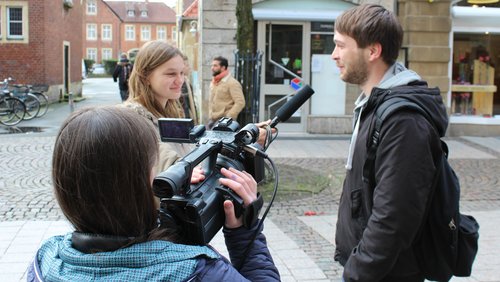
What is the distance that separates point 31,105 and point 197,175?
1846 centimetres

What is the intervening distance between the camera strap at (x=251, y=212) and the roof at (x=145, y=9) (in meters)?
94.8

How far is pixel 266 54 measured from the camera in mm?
13352

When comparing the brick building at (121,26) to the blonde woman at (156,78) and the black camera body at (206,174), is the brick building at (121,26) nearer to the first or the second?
the blonde woman at (156,78)

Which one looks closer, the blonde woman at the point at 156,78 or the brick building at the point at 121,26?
the blonde woman at the point at 156,78

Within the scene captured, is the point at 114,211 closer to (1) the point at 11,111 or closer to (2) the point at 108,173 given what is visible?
Result: (2) the point at 108,173

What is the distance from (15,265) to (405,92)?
156 inches

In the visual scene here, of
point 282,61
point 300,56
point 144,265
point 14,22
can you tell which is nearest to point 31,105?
point 14,22

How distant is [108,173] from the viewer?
4.56 ft

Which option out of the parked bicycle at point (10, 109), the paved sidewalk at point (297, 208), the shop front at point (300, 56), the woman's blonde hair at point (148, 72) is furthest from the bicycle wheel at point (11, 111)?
the woman's blonde hair at point (148, 72)

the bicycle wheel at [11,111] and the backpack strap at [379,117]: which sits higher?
the backpack strap at [379,117]

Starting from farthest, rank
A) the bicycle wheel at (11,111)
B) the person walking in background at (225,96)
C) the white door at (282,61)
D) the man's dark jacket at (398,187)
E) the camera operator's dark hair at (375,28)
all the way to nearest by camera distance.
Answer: the bicycle wheel at (11,111) < the white door at (282,61) < the person walking in background at (225,96) < the camera operator's dark hair at (375,28) < the man's dark jacket at (398,187)

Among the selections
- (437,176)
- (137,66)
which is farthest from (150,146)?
(137,66)

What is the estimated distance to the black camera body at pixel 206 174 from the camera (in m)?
1.34

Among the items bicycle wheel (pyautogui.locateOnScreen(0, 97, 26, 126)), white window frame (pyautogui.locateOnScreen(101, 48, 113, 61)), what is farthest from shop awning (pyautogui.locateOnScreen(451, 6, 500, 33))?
white window frame (pyautogui.locateOnScreen(101, 48, 113, 61))
